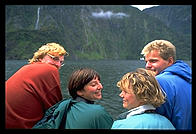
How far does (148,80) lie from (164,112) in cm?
Result: 46

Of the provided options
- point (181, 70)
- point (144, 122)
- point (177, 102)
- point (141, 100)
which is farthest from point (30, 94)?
point (181, 70)

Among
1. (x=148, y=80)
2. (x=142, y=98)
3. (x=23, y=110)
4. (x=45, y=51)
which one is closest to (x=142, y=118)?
(x=142, y=98)

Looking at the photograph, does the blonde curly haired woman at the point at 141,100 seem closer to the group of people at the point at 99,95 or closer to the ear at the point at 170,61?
the group of people at the point at 99,95

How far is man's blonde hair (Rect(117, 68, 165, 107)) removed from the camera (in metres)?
2.20

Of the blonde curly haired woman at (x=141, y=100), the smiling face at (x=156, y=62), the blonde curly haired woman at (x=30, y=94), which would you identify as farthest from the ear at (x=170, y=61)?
the blonde curly haired woman at (x=30, y=94)

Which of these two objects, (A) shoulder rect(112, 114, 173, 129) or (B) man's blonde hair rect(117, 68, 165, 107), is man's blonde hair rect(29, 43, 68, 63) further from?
(A) shoulder rect(112, 114, 173, 129)

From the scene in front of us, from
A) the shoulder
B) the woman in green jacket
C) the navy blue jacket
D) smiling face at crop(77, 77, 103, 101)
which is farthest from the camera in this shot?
smiling face at crop(77, 77, 103, 101)

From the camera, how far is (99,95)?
2.92 meters

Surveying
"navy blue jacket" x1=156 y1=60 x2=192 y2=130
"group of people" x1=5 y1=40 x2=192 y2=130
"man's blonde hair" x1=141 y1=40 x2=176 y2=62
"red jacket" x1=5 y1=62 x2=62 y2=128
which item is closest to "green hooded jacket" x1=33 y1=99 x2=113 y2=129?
"group of people" x1=5 y1=40 x2=192 y2=130

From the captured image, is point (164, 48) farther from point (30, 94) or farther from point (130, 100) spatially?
point (30, 94)

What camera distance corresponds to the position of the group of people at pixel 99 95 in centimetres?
221
